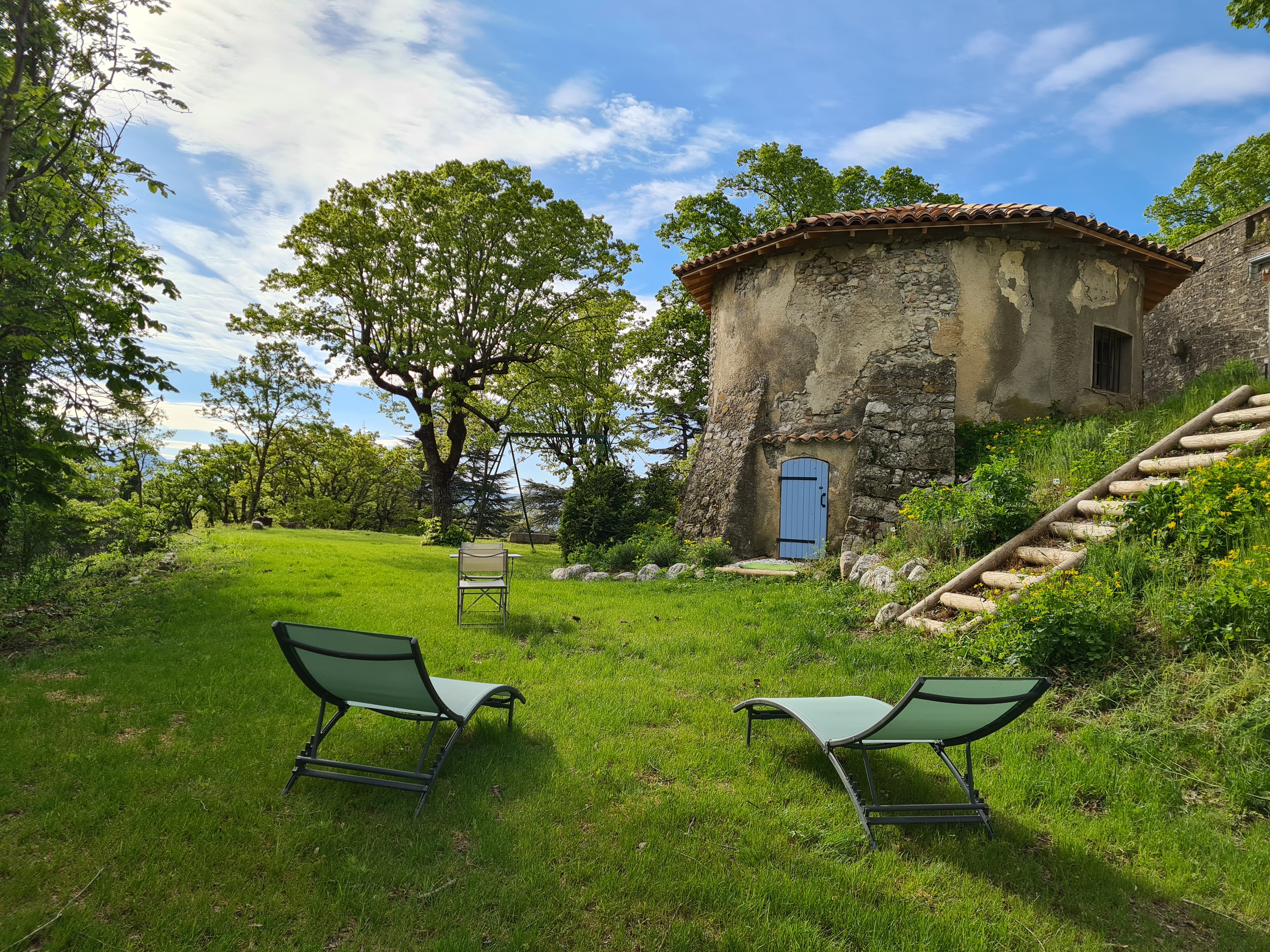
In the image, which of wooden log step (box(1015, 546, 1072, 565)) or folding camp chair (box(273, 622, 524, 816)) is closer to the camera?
folding camp chair (box(273, 622, 524, 816))

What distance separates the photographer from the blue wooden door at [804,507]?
11234 millimetres

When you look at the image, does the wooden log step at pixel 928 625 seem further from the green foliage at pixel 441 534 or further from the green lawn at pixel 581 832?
the green foliage at pixel 441 534

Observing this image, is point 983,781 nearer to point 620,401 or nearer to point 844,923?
point 844,923

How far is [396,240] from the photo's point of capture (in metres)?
17.9

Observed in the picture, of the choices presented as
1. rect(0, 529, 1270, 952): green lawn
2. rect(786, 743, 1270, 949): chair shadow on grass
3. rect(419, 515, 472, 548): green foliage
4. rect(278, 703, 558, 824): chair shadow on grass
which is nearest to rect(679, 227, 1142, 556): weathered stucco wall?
rect(0, 529, 1270, 952): green lawn

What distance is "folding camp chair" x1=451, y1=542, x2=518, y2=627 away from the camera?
24.1 ft

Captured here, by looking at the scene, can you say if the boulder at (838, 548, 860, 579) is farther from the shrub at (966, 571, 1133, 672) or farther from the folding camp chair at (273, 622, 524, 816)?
the folding camp chair at (273, 622, 524, 816)

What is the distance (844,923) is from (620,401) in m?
21.3

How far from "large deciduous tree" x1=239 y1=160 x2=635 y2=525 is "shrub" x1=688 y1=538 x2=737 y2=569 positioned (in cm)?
907

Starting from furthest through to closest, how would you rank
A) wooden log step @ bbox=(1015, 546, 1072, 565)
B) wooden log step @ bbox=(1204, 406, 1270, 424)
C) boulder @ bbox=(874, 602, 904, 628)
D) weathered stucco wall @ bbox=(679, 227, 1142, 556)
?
weathered stucco wall @ bbox=(679, 227, 1142, 556) → wooden log step @ bbox=(1204, 406, 1270, 424) → boulder @ bbox=(874, 602, 904, 628) → wooden log step @ bbox=(1015, 546, 1072, 565)

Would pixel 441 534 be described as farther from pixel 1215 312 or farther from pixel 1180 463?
pixel 1215 312

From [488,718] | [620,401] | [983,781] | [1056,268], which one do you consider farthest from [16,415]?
[620,401]

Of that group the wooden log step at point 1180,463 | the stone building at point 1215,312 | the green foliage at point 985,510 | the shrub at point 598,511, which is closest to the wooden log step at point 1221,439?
the wooden log step at point 1180,463

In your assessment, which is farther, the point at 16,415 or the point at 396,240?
the point at 396,240
